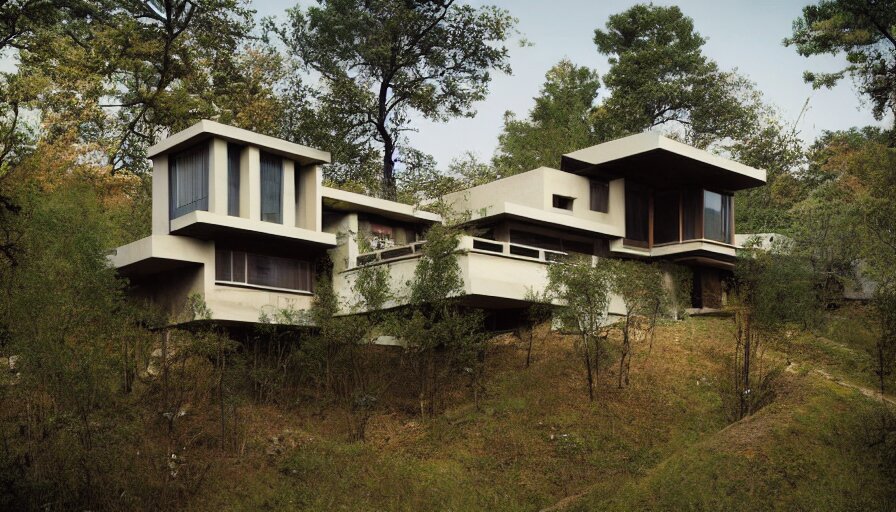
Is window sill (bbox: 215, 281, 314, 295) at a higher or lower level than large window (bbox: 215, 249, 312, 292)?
lower

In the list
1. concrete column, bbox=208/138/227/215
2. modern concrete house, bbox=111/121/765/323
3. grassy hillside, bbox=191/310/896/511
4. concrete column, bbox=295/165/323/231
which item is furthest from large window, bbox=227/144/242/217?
grassy hillside, bbox=191/310/896/511

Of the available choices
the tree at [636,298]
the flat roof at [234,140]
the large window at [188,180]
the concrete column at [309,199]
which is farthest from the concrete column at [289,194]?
the tree at [636,298]

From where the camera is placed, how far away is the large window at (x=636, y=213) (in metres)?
32.5

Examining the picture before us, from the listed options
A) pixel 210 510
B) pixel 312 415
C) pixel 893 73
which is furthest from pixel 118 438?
pixel 893 73

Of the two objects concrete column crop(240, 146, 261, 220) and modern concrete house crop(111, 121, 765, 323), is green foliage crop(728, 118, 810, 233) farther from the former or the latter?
concrete column crop(240, 146, 261, 220)

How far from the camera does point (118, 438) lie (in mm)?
20734

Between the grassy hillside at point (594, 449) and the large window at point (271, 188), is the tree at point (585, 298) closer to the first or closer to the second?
the grassy hillside at point (594, 449)

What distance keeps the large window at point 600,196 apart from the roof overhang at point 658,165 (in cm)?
26

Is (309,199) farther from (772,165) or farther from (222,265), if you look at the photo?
(772,165)

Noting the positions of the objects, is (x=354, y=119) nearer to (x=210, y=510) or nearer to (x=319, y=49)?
(x=319, y=49)

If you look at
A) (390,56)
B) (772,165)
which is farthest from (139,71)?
(772,165)

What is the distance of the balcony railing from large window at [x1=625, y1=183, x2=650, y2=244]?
14.3ft

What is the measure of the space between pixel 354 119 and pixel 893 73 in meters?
17.4

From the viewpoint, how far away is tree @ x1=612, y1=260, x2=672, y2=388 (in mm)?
25438
